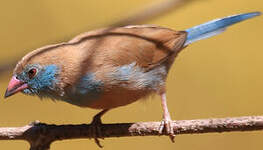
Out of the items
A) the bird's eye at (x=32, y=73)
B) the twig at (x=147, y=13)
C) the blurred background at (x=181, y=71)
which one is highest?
the twig at (x=147, y=13)

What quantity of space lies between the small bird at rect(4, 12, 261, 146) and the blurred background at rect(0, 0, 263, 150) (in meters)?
0.91

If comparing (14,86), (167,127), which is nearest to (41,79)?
(14,86)

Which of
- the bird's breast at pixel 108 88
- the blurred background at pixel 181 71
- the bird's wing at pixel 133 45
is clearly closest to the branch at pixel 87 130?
the bird's breast at pixel 108 88

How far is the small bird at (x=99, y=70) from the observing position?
11.9 feet

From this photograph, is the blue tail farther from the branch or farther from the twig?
the twig

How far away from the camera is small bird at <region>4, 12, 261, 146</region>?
11.9 ft

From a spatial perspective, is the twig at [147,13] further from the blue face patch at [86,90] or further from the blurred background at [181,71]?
the blurred background at [181,71]

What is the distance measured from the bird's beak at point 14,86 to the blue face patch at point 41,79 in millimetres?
34

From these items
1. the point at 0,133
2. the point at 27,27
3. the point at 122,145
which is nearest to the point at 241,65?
the point at 122,145

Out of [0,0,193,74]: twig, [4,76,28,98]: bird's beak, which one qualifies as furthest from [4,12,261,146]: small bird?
[0,0,193,74]: twig

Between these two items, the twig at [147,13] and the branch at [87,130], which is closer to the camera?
the twig at [147,13]

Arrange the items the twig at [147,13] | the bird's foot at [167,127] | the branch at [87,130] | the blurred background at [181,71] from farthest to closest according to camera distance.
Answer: the blurred background at [181,71]
the bird's foot at [167,127]
the branch at [87,130]
the twig at [147,13]

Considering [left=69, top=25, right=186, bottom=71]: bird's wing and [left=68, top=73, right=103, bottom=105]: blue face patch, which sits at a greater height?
[left=69, top=25, right=186, bottom=71]: bird's wing

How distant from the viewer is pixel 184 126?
10.8 feet
